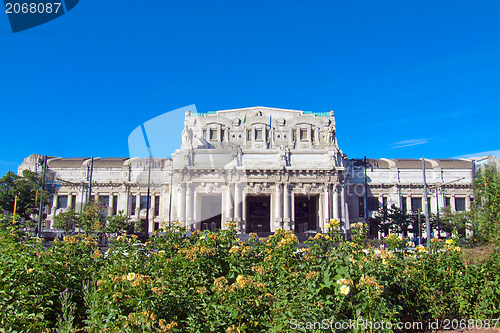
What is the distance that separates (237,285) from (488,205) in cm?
912

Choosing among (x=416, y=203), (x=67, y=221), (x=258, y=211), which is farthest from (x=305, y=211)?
(x=67, y=221)

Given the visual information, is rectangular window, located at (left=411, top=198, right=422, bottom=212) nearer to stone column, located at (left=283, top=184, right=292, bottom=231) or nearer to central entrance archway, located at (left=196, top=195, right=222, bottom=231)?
stone column, located at (left=283, top=184, right=292, bottom=231)

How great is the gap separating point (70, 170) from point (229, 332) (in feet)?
188

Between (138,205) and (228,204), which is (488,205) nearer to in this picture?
(228,204)

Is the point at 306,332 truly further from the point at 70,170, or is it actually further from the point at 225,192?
the point at 70,170

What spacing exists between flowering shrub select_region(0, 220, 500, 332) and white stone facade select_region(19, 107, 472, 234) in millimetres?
36715

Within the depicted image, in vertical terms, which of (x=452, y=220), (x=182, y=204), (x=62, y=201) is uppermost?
(x=62, y=201)

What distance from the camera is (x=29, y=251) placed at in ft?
26.3

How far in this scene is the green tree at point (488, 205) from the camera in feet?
35.8

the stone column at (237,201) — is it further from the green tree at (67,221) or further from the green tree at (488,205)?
the green tree at (488,205)

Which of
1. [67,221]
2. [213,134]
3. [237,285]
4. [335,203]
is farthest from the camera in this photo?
[213,134]

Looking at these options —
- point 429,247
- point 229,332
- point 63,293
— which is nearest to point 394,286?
point 429,247

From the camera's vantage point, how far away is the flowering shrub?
603 cm

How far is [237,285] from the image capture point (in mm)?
6285
